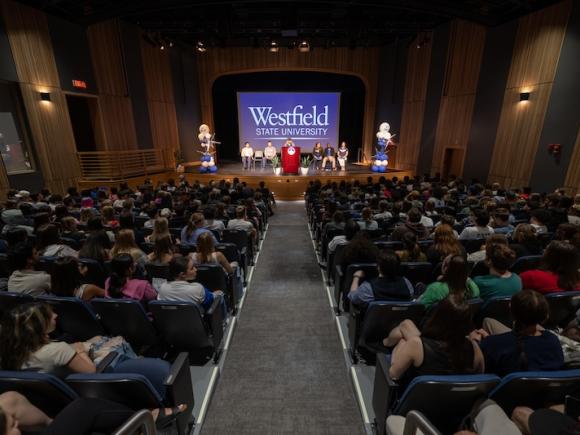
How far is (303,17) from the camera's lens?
398 inches

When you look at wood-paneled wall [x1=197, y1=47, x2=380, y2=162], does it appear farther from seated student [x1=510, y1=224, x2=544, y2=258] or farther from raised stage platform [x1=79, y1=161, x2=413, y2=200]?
seated student [x1=510, y1=224, x2=544, y2=258]

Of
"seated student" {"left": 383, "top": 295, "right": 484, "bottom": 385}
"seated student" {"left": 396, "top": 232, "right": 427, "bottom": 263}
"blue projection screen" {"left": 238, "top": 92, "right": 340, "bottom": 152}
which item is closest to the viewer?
"seated student" {"left": 383, "top": 295, "right": 484, "bottom": 385}

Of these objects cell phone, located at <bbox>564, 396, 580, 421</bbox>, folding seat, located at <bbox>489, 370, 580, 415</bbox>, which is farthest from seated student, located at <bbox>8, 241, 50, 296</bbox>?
cell phone, located at <bbox>564, 396, 580, 421</bbox>

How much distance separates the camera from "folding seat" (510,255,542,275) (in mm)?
2961

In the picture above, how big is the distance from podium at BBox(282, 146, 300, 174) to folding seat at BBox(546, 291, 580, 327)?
352 inches

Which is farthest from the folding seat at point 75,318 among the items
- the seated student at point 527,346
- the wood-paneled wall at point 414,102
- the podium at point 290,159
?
the wood-paneled wall at point 414,102

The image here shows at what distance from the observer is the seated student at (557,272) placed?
2.42 m

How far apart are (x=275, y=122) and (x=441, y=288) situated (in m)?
12.6

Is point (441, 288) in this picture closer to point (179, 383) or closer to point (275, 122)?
point (179, 383)

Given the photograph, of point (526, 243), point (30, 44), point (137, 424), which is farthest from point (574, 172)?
point (30, 44)

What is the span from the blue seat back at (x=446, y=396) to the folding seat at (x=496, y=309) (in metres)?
1.00

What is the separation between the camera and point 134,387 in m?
1.48

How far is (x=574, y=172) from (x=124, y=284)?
8840 mm

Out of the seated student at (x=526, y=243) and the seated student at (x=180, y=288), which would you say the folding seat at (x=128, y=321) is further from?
the seated student at (x=526, y=243)
